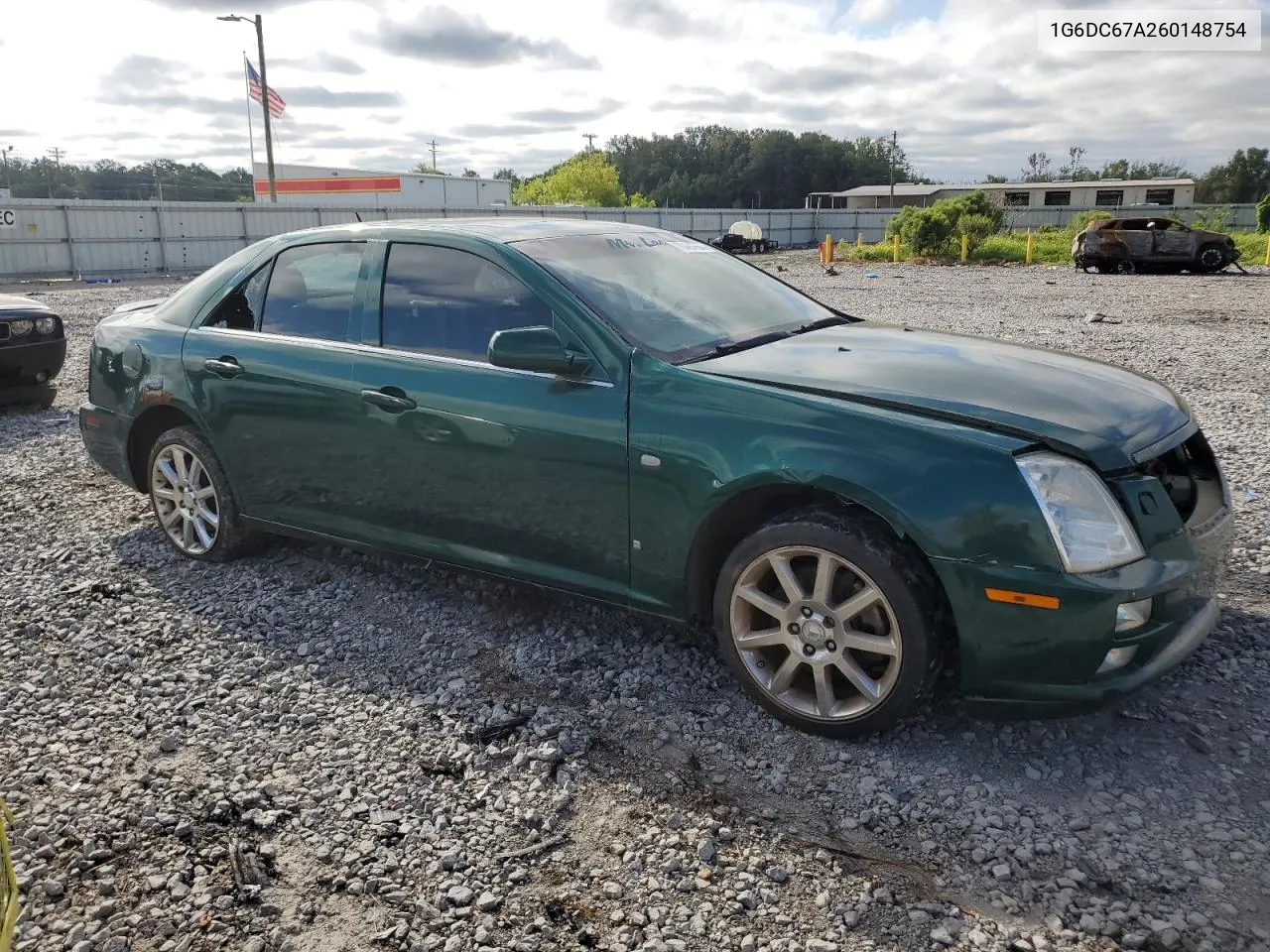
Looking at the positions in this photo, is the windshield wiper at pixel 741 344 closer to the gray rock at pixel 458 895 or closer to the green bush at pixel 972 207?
the gray rock at pixel 458 895

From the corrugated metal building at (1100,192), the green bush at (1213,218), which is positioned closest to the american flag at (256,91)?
the green bush at (1213,218)

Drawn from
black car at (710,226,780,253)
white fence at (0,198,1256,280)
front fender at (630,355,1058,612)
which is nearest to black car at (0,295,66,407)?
front fender at (630,355,1058,612)

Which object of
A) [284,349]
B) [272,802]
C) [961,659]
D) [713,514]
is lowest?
[272,802]

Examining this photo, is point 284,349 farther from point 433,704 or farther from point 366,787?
point 366,787

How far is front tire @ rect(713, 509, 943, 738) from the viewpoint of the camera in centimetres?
304

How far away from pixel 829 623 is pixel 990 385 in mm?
963

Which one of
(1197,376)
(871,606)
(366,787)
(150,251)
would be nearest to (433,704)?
(366,787)

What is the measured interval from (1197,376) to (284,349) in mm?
8905

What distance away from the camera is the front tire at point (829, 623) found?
304 centimetres

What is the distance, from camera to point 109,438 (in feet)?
17.2

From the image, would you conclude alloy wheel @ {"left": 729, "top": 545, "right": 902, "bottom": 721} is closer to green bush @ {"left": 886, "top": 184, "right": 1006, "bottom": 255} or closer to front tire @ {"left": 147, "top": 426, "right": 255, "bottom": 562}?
front tire @ {"left": 147, "top": 426, "right": 255, "bottom": 562}

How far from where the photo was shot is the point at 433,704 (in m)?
3.63

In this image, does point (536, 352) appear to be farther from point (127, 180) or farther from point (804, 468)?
point (127, 180)

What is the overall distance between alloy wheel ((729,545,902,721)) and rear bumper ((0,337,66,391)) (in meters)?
7.68
